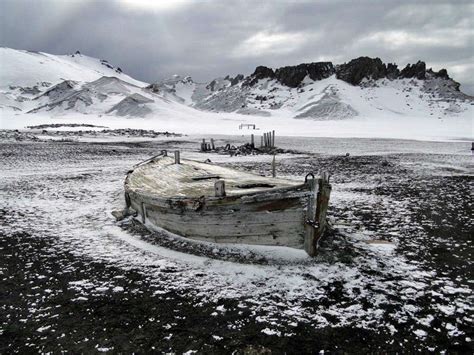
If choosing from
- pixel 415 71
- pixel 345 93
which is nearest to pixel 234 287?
pixel 345 93

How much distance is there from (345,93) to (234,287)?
138028 mm

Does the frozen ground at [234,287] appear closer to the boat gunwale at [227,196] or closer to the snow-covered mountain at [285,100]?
the boat gunwale at [227,196]

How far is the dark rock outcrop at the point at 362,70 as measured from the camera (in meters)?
149

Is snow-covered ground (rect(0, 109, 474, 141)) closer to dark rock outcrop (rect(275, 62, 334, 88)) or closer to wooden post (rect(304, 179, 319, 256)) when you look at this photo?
wooden post (rect(304, 179, 319, 256))

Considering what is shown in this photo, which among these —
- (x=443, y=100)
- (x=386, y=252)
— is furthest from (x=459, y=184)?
(x=443, y=100)

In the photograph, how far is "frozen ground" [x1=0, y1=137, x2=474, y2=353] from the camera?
5.15 m

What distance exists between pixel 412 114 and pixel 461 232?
120 meters

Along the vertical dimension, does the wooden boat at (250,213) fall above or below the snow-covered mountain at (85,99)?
below

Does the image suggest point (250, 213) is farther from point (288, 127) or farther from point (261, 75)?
point (261, 75)

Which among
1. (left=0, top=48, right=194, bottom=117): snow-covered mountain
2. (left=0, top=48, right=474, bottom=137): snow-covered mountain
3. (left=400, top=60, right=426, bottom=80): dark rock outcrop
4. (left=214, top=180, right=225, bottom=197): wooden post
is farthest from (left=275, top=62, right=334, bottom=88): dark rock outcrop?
(left=214, top=180, right=225, bottom=197): wooden post

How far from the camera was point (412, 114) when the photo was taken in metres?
116

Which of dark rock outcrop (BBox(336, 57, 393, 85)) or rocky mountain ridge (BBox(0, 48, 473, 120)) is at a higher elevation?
dark rock outcrop (BBox(336, 57, 393, 85))

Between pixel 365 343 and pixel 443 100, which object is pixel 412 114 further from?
pixel 365 343

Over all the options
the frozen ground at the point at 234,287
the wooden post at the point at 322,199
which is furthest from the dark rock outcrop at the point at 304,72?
the wooden post at the point at 322,199
